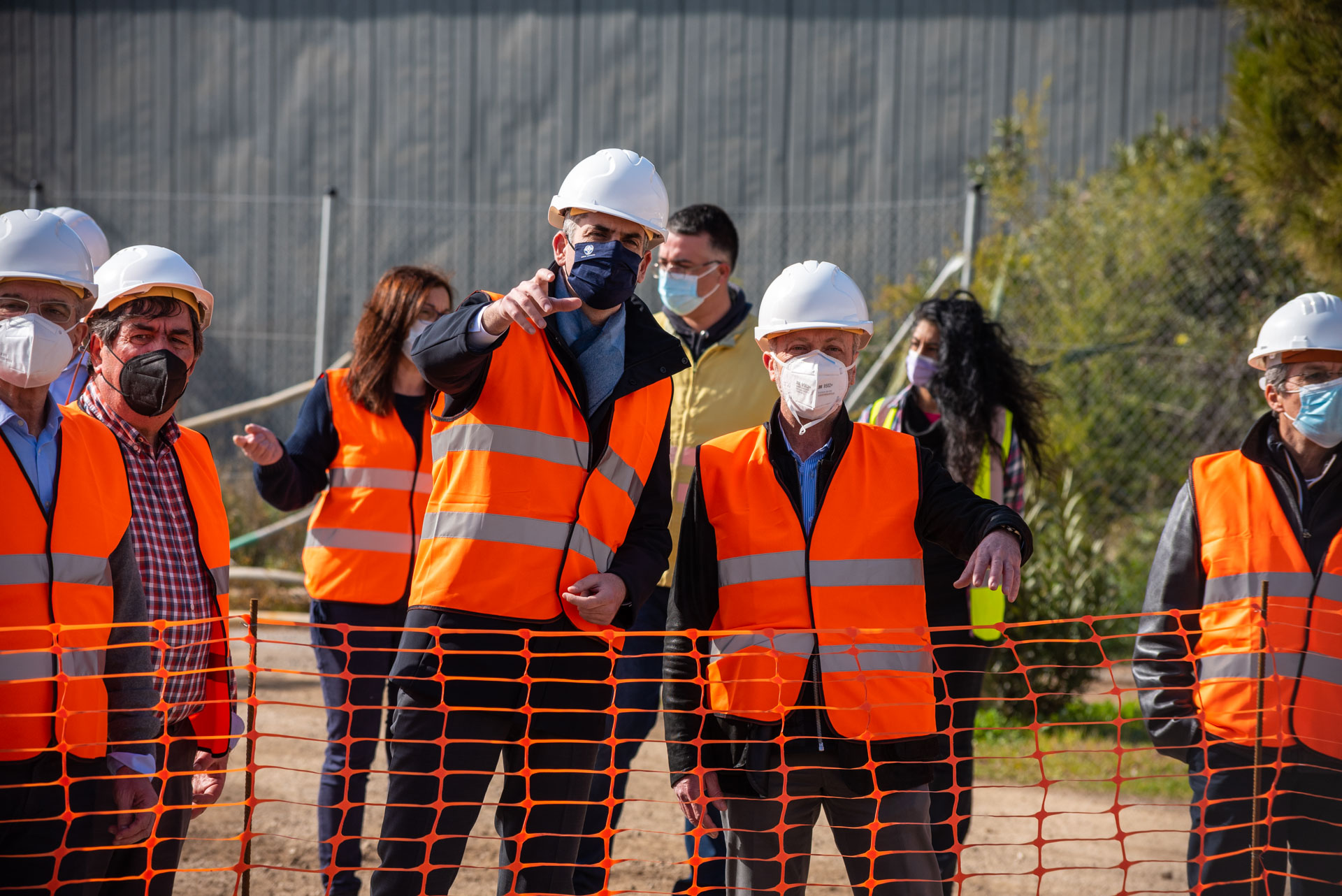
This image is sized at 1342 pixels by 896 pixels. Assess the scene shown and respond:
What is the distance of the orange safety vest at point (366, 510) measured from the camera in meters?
4.32

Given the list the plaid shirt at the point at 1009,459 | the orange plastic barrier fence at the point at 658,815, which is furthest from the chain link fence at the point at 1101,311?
the orange plastic barrier fence at the point at 658,815

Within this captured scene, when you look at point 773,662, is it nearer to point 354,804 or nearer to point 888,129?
point 354,804

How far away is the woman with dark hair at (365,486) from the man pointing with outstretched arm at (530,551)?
140 cm

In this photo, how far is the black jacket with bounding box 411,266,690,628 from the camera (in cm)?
283

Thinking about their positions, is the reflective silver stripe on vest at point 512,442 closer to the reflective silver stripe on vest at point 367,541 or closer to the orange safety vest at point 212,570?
the orange safety vest at point 212,570

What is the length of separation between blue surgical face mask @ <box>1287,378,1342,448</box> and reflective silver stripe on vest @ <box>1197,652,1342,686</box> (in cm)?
60

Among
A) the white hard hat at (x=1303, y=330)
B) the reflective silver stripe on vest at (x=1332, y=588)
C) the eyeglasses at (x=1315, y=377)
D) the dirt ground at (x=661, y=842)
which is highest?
the white hard hat at (x=1303, y=330)

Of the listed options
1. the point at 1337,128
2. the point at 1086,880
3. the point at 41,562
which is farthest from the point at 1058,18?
the point at 41,562

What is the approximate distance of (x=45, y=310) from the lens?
273cm

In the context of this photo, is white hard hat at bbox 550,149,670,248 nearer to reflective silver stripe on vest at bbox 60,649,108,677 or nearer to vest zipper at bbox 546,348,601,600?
vest zipper at bbox 546,348,601,600

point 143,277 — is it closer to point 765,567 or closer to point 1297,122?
point 765,567

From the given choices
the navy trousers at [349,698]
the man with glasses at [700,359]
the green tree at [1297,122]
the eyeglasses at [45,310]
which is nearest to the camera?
the eyeglasses at [45,310]

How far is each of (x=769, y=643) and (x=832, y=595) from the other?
196 millimetres

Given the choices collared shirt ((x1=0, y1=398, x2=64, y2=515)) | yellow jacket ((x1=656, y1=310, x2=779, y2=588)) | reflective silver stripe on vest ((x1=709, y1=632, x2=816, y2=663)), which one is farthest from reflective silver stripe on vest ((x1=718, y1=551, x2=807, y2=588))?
collared shirt ((x1=0, y1=398, x2=64, y2=515))
